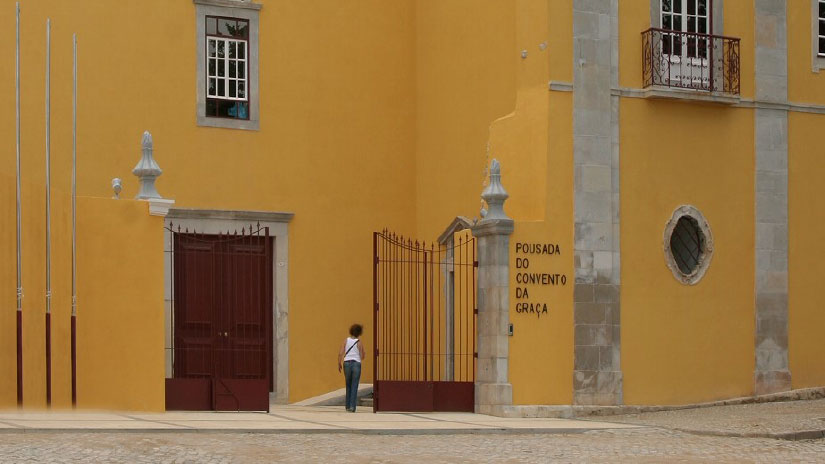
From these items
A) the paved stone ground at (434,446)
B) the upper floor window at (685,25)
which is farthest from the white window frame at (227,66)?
the paved stone ground at (434,446)

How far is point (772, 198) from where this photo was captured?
20.7 m

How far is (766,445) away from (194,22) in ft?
35.1

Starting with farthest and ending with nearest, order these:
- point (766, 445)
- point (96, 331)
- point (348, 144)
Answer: point (348, 144) < point (96, 331) < point (766, 445)

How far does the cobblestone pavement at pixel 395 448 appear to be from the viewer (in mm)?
12672

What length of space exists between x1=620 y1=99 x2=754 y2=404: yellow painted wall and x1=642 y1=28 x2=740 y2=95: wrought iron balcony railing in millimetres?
338

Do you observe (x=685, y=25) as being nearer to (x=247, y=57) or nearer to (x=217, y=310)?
(x=247, y=57)

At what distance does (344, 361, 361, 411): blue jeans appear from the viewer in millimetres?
19172

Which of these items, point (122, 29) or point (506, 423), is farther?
Answer: point (122, 29)

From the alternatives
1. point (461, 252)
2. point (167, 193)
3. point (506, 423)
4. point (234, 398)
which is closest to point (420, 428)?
point (506, 423)

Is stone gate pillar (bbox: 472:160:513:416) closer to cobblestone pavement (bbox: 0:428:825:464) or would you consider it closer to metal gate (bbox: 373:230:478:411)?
metal gate (bbox: 373:230:478:411)

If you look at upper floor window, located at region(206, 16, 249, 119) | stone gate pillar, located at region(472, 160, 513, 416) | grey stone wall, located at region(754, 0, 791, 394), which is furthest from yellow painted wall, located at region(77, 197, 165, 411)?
grey stone wall, located at region(754, 0, 791, 394)

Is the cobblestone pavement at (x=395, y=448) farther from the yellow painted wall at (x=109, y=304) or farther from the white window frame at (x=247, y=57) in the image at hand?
the white window frame at (x=247, y=57)

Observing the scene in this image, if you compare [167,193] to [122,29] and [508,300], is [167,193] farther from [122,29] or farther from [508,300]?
[508,300]

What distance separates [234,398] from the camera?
17922mm
